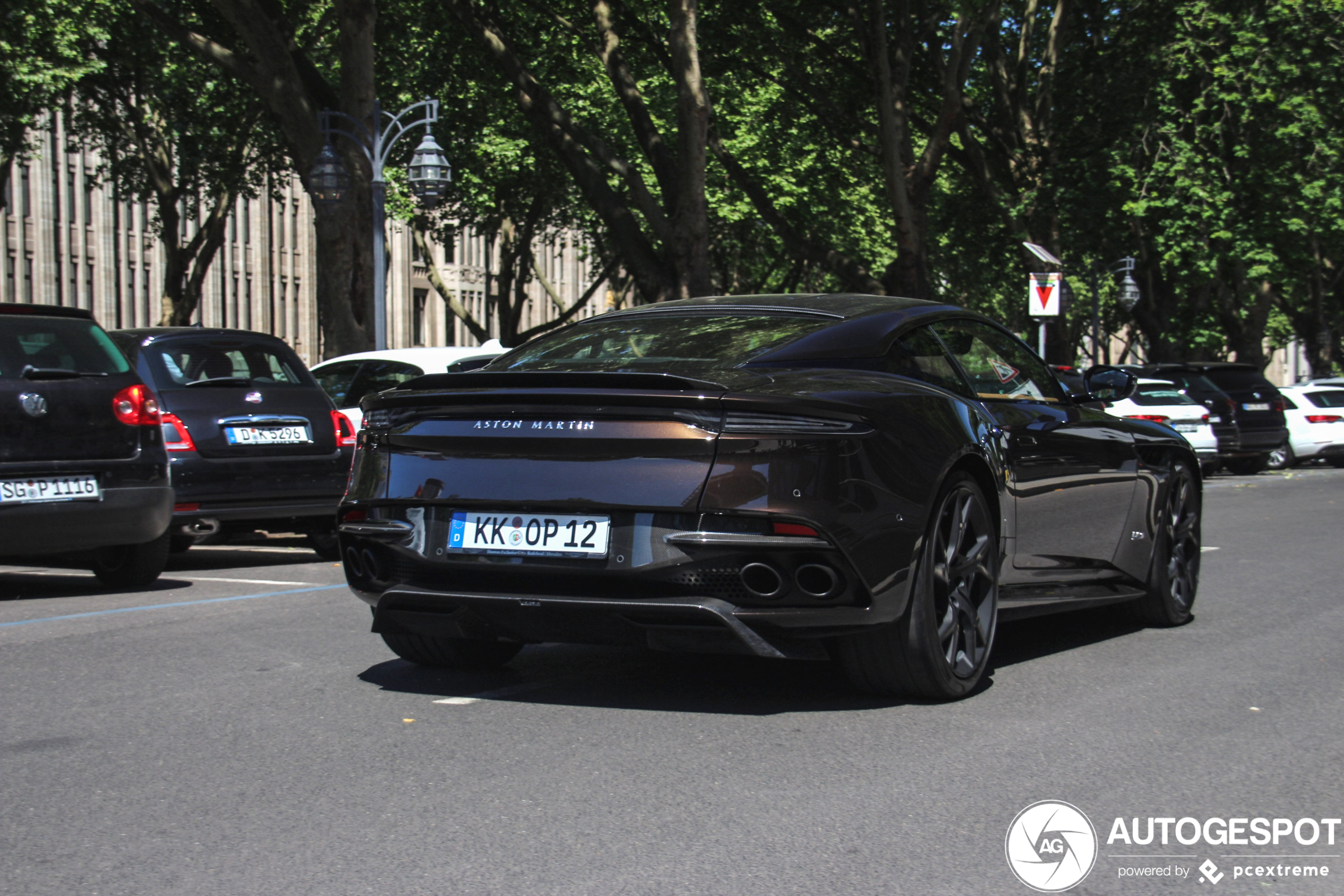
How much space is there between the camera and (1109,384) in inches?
280

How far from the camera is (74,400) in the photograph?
335 inches

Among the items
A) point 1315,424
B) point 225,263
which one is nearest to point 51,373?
point 1315,424

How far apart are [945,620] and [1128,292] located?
35.1 m

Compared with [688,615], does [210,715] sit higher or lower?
lower

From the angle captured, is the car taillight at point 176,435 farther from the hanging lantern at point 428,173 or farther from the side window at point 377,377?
the hanging lantern at point 428,173

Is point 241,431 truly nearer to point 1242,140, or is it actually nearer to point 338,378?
point 338,378

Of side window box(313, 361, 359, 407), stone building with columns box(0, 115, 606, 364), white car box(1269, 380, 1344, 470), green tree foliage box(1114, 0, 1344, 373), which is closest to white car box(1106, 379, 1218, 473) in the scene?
white car box(1269, 380, 1344, 470)

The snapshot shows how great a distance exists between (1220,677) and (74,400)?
588 centimetres

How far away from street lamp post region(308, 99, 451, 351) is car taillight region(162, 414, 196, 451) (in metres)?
7.68

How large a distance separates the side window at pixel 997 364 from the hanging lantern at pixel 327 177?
12.6m

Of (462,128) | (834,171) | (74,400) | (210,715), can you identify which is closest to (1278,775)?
(210,715)

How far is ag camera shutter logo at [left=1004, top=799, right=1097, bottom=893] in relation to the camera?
3551 mm

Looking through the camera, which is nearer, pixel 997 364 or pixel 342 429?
pixel 997 364

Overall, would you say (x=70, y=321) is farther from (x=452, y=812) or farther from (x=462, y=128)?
(x=462, y=128)
